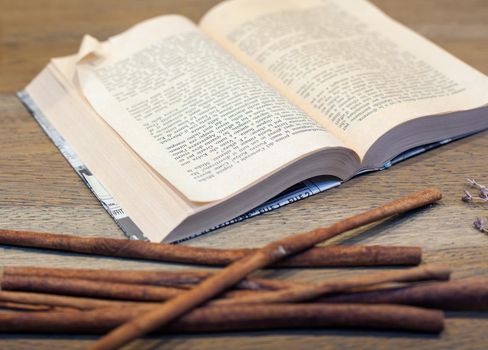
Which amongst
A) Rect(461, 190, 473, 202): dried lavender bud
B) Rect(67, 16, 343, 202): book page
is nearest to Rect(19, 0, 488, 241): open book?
Rect(67, 16, 343, 202): book page

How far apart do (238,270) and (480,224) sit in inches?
12.4

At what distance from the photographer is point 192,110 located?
0.97 metres

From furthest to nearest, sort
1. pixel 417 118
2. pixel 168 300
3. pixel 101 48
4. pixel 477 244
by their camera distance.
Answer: pixel 101 48
pixel 417 118
pixel 477 244
pixel 168 300

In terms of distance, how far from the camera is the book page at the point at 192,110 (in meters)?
0.86

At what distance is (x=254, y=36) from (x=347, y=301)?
1.91 ft

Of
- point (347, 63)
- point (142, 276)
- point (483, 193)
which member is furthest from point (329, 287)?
point (347, 63)

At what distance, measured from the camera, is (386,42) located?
45.8 inches

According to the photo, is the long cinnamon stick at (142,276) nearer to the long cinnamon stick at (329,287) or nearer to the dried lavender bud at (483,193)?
the long cinnamon stick at (329,287)

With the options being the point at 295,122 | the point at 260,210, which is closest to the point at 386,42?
the point at 295,122

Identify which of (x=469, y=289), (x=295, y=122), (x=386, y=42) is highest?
(x=386, y=42)

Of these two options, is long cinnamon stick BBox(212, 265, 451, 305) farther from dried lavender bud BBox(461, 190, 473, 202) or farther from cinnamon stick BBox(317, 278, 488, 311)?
dried lavender bud BBox(461, 190, 473, 202)

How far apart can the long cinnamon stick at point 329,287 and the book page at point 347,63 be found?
0.23 meters

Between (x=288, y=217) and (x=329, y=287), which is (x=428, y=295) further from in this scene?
(x=288, y=217)

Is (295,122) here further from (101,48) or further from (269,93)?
(101,48)
